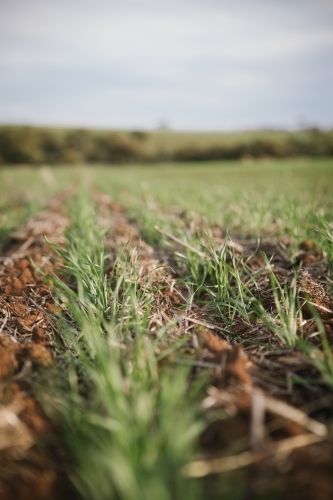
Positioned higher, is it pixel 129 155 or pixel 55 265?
pixel 129 155

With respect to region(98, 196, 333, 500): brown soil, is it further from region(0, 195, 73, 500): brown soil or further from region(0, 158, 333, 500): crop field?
region(0, 195, 73, 500): brown soil

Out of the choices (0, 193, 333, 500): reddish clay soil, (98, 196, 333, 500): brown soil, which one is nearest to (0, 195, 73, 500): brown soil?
(0, 193, 333, 500): reddish clay soil

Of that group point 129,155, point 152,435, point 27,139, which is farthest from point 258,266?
point 27,139

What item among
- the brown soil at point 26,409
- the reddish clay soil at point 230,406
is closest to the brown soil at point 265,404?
the reddish clay soil at point 230,406

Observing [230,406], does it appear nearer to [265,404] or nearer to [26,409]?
[265,404]

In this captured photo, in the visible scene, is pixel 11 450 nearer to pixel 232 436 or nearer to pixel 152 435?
pixel 152 435

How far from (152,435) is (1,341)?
2.84 feet

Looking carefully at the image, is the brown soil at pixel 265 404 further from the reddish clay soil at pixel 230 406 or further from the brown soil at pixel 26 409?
the brown soil at pixel 26 409

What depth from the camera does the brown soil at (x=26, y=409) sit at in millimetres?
784

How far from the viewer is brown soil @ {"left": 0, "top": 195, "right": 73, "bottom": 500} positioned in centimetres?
78

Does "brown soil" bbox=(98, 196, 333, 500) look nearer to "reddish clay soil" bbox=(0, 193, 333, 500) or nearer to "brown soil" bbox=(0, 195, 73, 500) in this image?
"reddish clay soil" bbox=(0, 193, 333, 500)

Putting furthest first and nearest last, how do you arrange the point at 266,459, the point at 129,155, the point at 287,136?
the point at 129,155 < the point at 287,136 < the point at 266,459

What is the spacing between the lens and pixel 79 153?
45.1 meters

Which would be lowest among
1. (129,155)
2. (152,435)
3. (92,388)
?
(92,388)
